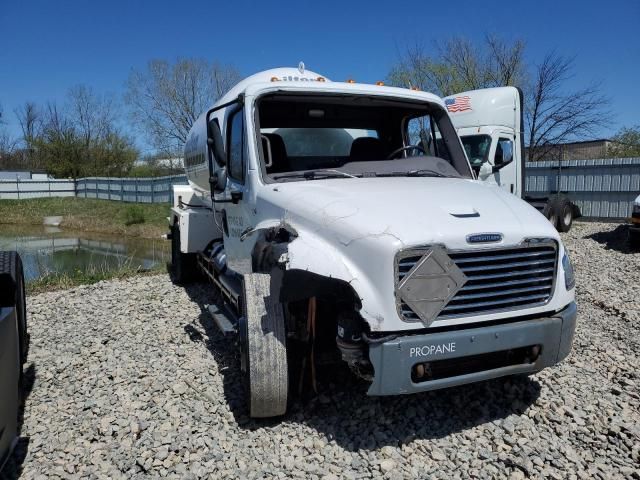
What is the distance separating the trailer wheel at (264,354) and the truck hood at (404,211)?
2.05ft

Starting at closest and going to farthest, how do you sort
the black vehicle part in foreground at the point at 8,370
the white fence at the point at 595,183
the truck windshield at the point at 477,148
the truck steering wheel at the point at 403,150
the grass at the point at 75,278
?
the black vehicle part in foreground at the point at 8,370 < the truck steering wheel at the point at 403,150 < the grass at the point at 75,278 < the truck windshield at the point at 477,148 < the white fence at the point at 595,183

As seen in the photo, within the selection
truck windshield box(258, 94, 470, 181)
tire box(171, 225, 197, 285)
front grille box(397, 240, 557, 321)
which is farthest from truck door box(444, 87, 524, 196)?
front grille box(397, 240, 557, 321)

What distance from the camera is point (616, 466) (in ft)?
10.3

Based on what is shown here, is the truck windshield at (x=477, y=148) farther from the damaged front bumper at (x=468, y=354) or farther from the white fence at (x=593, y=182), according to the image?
the damaged front bumper at (x=468, y=354)

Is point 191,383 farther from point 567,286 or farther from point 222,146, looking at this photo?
point 567,286

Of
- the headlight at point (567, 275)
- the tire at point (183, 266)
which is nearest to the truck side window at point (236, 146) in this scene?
the headlight at point (567, 275)

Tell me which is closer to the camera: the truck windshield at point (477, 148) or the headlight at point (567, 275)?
the headlight at point (567, 275)

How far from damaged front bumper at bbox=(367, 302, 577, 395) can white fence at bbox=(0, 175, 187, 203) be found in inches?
1045

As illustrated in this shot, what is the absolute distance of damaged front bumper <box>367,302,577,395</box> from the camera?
296 centimetres

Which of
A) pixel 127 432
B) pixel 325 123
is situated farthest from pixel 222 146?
pixel 127 432

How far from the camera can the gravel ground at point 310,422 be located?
321 centimetres

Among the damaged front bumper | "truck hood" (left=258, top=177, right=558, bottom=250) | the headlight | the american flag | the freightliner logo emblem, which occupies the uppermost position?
the american flag

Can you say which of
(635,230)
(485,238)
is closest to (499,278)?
(485,238)

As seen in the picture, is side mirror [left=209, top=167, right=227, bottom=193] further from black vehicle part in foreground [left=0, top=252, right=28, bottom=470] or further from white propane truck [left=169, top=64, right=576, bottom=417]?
black vehicle part in foreground [left=0, top=252, right=28, bottom=470]
